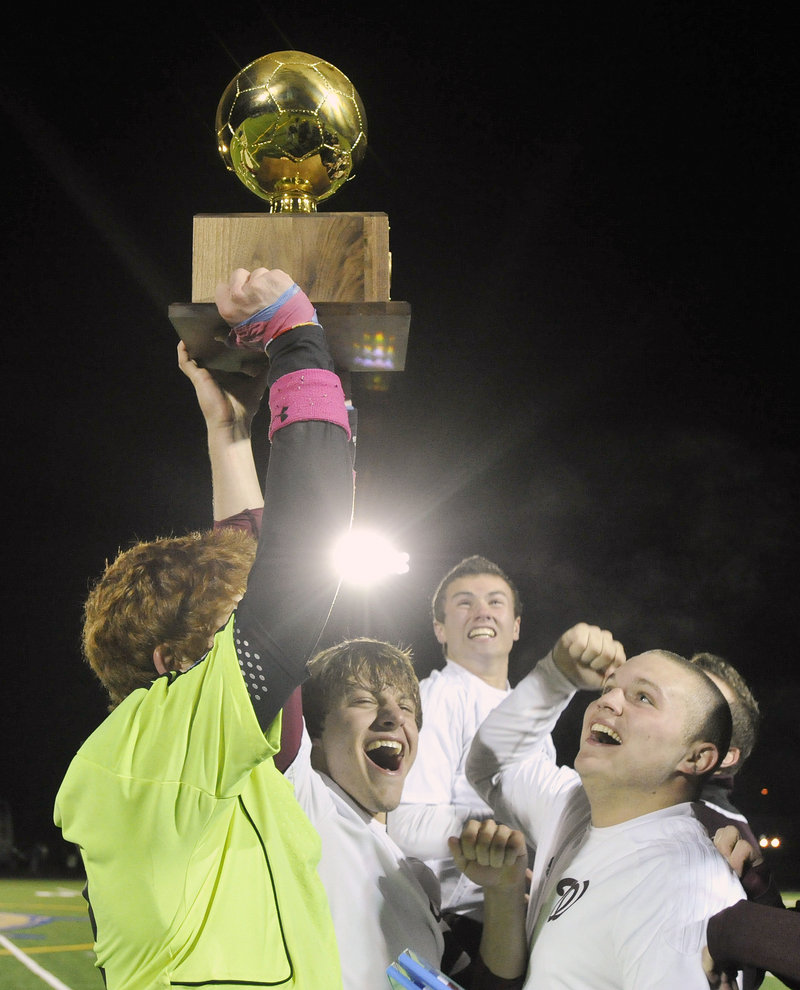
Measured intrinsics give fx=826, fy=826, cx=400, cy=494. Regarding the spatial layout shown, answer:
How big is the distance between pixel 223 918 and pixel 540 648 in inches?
77.5

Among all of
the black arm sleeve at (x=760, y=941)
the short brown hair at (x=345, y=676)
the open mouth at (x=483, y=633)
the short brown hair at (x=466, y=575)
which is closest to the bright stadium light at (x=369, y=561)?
the short brown hair at (x=466, y=575)

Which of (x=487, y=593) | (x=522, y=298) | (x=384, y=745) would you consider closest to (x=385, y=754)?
(x=384, y=745)

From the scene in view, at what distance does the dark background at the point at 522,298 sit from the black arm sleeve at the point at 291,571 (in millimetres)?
2543

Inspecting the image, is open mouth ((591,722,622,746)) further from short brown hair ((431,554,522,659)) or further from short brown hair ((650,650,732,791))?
short brown hair ((431,554,522,659))

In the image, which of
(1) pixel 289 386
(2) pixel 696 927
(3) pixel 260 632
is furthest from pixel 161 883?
(2) pixel 696 927

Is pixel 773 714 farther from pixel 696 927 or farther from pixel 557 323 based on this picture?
pixel 696 927

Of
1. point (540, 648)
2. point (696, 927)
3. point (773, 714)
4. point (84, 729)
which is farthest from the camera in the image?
point (84, 729)

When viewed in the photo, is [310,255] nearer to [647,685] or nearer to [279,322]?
[279,322]

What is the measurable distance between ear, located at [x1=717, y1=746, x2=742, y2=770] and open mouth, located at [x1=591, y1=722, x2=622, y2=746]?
0.39 metres

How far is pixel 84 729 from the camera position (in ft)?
22.7

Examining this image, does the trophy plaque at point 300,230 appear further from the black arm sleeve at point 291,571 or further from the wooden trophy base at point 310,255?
the black arm sleeve at point 291,571

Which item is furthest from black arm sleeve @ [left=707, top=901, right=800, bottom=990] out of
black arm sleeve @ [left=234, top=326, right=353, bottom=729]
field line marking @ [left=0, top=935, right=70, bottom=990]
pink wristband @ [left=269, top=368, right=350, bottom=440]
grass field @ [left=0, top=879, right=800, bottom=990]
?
field line marking @ [left=0, top=935, right=70, bottom=990]

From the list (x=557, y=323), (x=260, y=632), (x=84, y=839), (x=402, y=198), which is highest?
(x=402, y=198)

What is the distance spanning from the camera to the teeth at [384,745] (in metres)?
2.00
